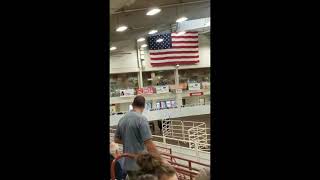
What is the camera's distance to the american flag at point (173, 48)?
50.8 feet

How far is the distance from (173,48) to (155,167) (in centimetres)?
1417

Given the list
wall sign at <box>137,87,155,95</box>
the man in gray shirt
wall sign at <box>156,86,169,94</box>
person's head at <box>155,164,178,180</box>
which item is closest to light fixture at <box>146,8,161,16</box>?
the man in gray shirt

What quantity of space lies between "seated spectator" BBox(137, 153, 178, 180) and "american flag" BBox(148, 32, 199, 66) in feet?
43.9

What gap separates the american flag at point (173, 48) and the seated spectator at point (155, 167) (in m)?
13.4

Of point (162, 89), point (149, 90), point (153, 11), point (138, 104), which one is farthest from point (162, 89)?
point (138, 104)

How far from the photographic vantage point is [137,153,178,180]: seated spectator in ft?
5.74

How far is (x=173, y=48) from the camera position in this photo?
15773 millimetres

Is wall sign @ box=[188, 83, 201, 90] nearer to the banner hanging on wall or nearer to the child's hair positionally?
the banner hanging on wall

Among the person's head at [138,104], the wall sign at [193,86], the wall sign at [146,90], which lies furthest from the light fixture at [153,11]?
the wall sign at [193,86]

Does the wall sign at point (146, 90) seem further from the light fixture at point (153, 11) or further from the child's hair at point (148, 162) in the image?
the child's hair at point (148, 162)
